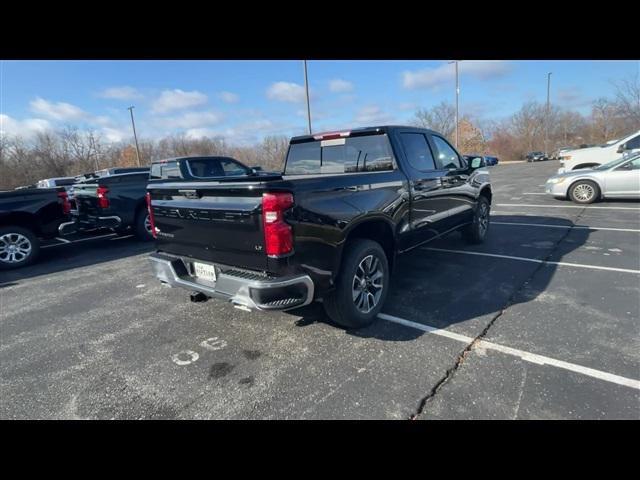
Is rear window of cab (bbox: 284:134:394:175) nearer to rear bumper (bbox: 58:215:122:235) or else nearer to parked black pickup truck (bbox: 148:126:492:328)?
parked black pickup truck (bbox: 148:126:492:328)

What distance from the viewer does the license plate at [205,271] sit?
3.15m

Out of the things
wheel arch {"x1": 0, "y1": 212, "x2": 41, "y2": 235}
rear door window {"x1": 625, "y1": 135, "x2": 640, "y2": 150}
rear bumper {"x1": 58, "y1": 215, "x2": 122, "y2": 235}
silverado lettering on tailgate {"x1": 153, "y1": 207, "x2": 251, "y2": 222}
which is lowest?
rear bumper {"x1": 58, "y1": 215, "x2": 122, "y2": 235}

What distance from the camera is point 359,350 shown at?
10.2 ft

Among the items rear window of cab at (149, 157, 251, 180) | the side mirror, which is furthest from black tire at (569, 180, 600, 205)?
rear window of cab at (149, 157, 251, 180)

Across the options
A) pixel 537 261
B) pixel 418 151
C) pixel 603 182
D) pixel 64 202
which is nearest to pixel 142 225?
pixel 64 202

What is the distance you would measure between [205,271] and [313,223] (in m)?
1.15

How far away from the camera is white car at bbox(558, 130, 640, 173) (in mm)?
10930

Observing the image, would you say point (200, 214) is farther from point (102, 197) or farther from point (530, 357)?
point (102, 197)

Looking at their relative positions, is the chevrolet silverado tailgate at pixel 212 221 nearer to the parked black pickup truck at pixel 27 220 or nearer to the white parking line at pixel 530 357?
the white parking line at pixel 530 357

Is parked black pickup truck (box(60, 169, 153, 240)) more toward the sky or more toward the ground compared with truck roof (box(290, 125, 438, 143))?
more toward the ground

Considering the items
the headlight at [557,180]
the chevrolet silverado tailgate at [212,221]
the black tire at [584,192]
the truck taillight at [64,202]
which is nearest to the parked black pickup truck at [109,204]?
the truck taillight at [64,202]
